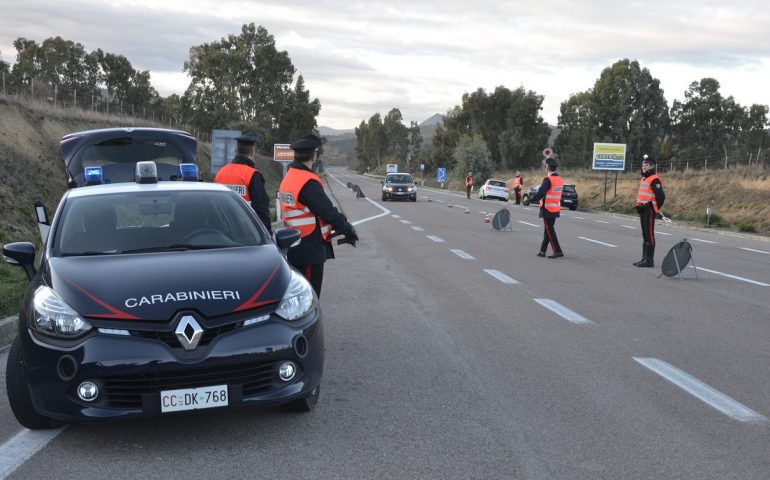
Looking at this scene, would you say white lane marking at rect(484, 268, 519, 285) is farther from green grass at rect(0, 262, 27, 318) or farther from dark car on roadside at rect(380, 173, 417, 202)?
dark car on roadside at rect(380, 173, 417, 202)

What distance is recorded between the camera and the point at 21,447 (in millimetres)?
4730

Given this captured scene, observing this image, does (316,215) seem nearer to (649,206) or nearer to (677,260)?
(677,260)

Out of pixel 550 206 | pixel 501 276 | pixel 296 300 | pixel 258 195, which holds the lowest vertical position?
pixel 501 276

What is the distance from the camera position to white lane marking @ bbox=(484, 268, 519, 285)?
40.6 ft

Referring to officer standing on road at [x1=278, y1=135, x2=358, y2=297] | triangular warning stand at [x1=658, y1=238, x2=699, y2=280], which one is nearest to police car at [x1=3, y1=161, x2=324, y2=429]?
officer standing on road at [x1=278, y1=135, x2=358, y2=297]

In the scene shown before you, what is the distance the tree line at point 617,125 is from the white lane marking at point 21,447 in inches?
3319

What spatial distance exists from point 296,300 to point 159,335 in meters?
0.91

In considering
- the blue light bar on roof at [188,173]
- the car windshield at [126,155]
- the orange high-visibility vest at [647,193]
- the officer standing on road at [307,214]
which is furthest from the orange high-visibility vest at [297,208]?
the orange high-visibility vest at [647,193]

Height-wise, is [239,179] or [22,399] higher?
[239,179]

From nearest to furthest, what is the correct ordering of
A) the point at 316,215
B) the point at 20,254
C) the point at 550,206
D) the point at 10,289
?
the point at 20,254 < the point at 316,215 < the point at 10,289 < the point at 550,206

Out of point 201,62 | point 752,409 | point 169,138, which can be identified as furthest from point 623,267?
point 201,62

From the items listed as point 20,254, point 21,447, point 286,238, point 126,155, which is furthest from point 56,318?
point 126,155

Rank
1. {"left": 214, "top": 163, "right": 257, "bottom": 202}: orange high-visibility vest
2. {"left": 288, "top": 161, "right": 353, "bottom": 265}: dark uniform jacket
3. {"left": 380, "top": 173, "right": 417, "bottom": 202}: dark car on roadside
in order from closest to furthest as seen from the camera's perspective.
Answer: {"left": 288, "top": 161, "right": 353, "bottom": 265}: dark uniform jacket → {"left": 214, "top": 163, "right": 257, "bottom": 202}: orange high-visibility vest → {"left": 380, "top": 173, "right": 417, "bottom": 202}: dark car on roadside

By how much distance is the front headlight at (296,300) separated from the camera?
5.06m
